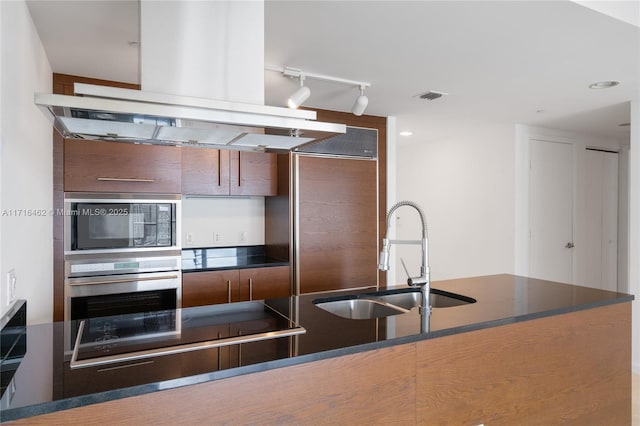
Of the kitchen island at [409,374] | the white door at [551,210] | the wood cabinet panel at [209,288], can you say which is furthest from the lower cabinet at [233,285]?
the white door at [551,210]

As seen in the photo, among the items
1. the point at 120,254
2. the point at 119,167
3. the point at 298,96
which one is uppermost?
the point at 298,96

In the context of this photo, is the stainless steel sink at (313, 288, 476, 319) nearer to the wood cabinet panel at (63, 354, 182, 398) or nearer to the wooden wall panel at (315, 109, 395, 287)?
the wood cabinet panel at (63, 354, 182, 398)

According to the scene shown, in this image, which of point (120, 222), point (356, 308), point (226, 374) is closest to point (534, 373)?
point (356, 308)

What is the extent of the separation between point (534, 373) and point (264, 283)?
79.3 inches

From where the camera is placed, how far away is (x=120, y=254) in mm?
2783

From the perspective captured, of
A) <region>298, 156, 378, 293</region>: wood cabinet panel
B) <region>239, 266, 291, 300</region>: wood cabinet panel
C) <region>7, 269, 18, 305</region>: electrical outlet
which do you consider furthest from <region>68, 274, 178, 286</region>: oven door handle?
<region>7, 269, 18, 305</region>: electrical outlet

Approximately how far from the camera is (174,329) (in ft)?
4.78

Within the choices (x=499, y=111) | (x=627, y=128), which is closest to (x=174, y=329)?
(x=499, y=111)

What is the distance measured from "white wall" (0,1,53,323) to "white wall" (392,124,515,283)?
152 inches

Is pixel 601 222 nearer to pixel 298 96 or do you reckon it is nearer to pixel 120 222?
pixel 298 96

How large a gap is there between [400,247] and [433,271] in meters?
0.71

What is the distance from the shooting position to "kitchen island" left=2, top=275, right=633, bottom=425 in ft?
3.43

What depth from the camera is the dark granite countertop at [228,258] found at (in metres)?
3.32

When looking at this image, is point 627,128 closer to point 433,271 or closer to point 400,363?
point 433,271
